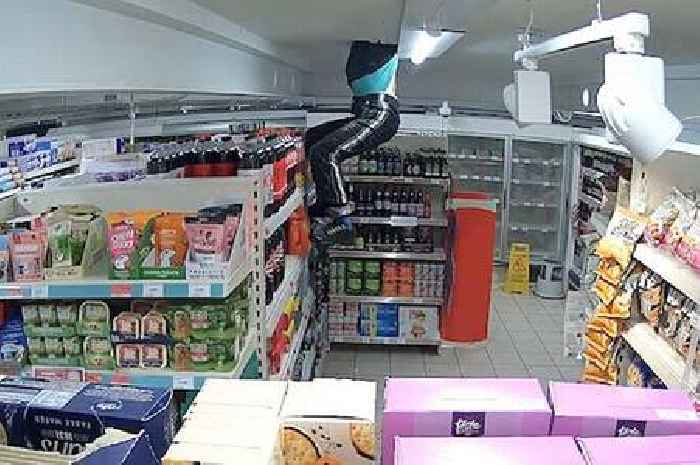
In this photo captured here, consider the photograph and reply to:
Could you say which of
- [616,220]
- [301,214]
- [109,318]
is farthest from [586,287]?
Result: [109,318]

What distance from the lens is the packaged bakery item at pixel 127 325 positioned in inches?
103

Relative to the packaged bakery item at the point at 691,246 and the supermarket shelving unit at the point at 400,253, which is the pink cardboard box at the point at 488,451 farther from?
the supermarket shelving unit at the point at 400,253

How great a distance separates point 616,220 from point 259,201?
2025mm

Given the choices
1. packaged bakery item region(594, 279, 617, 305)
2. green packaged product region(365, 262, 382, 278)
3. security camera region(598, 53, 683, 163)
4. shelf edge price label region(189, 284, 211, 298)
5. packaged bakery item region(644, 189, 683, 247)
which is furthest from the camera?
green packaged product region(365, 262, 382, 278)

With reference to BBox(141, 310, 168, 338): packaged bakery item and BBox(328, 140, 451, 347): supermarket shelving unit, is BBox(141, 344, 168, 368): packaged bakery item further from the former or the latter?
BBox(328, 140, 451, 347): supermarket shelving unit

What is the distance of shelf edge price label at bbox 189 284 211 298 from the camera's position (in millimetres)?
2531

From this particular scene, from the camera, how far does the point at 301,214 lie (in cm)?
478

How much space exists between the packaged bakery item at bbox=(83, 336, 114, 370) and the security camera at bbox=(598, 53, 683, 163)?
189 cm

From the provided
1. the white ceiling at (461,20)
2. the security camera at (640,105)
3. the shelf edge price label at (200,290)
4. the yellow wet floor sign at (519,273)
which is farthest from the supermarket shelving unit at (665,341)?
the yellow wet floor sign at (519,273)

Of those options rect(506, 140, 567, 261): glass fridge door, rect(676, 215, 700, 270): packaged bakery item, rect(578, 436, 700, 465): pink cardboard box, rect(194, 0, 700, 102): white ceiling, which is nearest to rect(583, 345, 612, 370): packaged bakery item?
rect(676, 215, 700, 270): packaged bakery item

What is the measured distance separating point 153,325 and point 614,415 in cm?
171

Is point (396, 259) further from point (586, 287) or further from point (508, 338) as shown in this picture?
point (586, 287)

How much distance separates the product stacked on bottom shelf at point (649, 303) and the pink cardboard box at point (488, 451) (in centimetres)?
180

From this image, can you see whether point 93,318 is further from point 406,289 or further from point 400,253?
→ point 406,289
